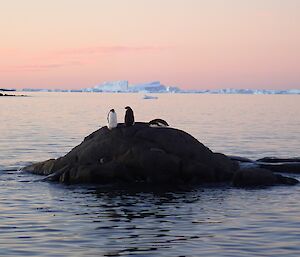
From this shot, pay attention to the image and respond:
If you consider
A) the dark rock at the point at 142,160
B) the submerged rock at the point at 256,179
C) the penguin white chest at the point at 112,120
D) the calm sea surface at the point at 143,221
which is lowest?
the calm sea surface at the point at 143,221

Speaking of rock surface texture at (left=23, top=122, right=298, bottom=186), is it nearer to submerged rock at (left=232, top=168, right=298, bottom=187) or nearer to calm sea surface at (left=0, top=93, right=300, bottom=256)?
submerged rock at (left=232, top=168, right=298, bottom=187)

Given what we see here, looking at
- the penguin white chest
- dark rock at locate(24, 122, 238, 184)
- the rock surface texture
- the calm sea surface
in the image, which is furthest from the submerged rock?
the penguin white chest

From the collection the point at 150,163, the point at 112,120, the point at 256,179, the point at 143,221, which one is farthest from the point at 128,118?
the point at 143,221

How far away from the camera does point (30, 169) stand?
3100 cm

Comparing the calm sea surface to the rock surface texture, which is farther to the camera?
the rock surface texture

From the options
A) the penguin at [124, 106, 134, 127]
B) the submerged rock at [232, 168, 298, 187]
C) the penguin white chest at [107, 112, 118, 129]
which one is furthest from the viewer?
the penguin white chest at [107, 112, 118, 129]

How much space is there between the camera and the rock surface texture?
2725 cm

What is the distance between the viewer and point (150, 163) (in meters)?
27.3

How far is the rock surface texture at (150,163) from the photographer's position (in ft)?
89.4

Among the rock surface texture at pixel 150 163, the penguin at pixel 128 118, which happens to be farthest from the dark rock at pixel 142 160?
the penguin at pixel 128 118

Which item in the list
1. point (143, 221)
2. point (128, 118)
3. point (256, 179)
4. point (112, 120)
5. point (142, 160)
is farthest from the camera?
point (112, 120)

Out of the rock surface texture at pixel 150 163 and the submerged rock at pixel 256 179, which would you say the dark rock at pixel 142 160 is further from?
the submerged rock at pixel 256 179

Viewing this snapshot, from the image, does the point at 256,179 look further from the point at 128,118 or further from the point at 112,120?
the point at 112,120

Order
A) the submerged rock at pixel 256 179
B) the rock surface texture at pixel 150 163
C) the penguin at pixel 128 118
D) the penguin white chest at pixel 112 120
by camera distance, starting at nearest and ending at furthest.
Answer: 1. the submerged rock at pixel 256 179
2. the rock surface texture at pixel 150 163
3. the penguin at pixel 128 118
4. the penguin white chest at pixel 112 120
